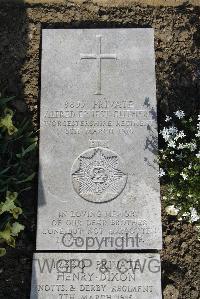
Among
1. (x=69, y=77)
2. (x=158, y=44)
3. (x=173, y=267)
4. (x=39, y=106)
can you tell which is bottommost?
(x=173, y=267)

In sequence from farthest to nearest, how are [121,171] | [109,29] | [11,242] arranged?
[109,29], [121,171], [11,242]

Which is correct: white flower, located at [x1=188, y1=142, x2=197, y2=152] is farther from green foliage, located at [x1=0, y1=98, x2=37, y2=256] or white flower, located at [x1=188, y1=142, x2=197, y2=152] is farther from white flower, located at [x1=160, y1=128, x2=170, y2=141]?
green foliage, located at [x1=0, y1=98, x2=37, y2=256]

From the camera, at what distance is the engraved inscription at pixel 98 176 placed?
11.9 ft

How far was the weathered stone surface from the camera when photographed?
136 inches

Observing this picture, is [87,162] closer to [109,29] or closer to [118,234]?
[118,234]

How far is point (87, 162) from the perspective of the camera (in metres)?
3.68

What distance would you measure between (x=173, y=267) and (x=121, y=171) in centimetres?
89

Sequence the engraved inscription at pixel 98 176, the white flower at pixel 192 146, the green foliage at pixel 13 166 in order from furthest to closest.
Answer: the engraved inscription at pixel 98 176
the white flower at pixel 192 146
the green foliage at pixel 13 166

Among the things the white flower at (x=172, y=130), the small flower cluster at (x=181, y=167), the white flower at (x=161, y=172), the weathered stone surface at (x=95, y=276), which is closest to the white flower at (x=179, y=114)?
the small flower cluster at (x=181, y=167)

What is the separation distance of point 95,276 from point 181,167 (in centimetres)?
111

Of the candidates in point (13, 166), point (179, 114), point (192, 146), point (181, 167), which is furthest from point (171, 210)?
point (13, 166)

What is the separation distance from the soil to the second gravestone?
0.12 meters

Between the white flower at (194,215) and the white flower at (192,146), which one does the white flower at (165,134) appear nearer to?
the white flower at (192,146)

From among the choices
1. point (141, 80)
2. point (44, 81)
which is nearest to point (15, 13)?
point (44, 81)
